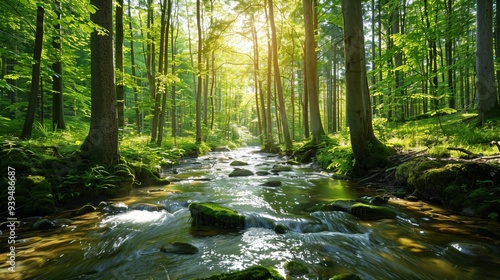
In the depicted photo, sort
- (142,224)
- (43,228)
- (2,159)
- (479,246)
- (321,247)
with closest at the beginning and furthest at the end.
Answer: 1. (479,246)
2. (321,247)
3. (43,228)
4. (142,224)
5. (2,159)

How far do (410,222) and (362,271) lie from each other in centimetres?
193

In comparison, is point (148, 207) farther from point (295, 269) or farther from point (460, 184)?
point (460, 184)

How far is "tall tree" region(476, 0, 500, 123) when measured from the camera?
26.8 feet

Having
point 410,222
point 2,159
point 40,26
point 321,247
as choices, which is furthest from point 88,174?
point 410,222

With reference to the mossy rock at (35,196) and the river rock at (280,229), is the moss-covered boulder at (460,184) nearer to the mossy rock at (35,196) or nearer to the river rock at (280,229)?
the river rock at (280,229)

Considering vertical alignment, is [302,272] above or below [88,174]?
below

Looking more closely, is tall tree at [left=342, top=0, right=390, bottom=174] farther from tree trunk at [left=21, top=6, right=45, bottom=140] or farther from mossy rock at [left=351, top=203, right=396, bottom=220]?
tree trunk at [left=21, top=6, right=45, bottom=140]

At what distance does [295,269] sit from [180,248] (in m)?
1.60

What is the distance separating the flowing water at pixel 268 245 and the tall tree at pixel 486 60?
5652 mm

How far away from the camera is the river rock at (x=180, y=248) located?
3.45 metres

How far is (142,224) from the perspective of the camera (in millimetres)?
4617

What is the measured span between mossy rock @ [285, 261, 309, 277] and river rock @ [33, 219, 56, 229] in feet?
13.1

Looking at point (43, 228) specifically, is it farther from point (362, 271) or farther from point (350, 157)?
point (350, 157)

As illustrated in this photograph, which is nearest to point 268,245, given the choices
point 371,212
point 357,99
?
point 371,212
